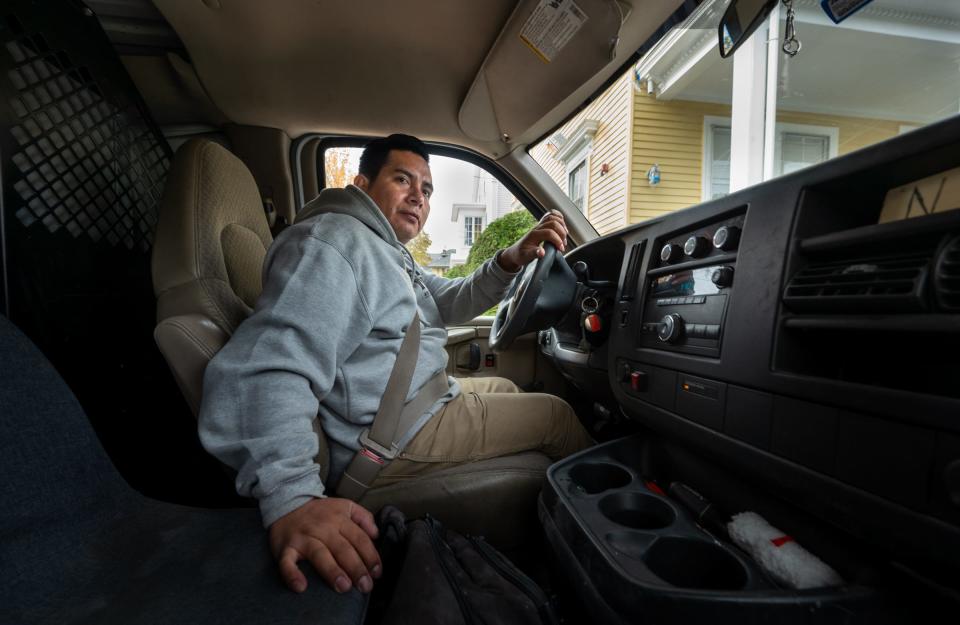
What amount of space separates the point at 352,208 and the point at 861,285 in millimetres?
1152

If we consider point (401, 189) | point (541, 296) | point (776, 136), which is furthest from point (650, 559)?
point (776, 136)

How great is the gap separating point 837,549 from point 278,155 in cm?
247

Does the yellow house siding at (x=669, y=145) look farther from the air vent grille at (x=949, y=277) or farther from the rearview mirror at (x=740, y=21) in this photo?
the air vent grille at (x=949, y=277)

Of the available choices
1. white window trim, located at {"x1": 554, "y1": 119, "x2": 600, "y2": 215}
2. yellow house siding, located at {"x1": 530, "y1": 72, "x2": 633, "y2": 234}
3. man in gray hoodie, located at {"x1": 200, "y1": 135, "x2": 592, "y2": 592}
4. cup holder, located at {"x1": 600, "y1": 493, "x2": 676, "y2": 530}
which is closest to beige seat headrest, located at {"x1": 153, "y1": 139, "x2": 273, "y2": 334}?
man in gray hoodie, located at {"x1": 200, "y1": 135, "x2": 592, "y2": 592}

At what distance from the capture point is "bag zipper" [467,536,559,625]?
741mm

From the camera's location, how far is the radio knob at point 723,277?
34.5 inches

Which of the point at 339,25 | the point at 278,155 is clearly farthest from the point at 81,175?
the point at 278,155

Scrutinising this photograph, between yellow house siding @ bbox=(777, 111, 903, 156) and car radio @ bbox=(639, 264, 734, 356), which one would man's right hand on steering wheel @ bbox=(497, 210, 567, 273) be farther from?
yellow house siding @ bbox=(777, 111, 903, 156)

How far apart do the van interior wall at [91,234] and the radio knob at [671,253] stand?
1.55 metres

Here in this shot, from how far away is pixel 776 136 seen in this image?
103 inches

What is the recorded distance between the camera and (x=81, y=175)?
1145mm

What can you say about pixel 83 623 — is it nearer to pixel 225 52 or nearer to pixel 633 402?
pixel 633 402

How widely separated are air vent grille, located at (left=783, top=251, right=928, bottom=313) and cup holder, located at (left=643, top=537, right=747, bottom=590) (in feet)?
1.64

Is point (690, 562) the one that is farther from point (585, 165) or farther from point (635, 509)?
point (585, 165)
